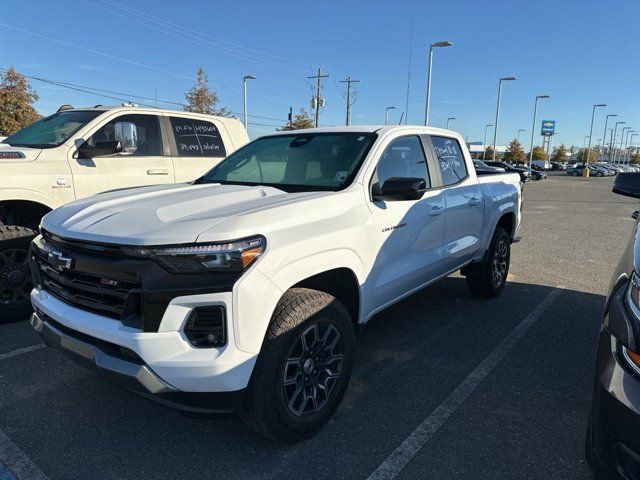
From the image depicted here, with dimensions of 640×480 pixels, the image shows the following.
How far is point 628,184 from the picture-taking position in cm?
360

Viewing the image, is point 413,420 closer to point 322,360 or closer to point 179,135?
point 322,360

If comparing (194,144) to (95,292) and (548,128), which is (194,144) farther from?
(548,128)

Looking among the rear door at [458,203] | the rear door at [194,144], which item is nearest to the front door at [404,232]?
the rear door at [458,203]

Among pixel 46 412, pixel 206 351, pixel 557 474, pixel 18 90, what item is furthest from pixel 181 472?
pixel 18 90

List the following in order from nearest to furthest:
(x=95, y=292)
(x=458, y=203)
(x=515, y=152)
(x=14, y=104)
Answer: (x=95, y=292) → (x=458, y=203) → (x=14, y=104) → (x=515, y=152)

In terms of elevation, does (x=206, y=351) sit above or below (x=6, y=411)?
above

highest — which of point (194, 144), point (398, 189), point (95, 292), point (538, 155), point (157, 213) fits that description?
point (194, 144)

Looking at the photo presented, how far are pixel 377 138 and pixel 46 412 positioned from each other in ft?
9.47

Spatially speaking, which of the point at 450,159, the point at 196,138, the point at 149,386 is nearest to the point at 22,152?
the point at 196,138

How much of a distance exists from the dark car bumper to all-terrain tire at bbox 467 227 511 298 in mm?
3264

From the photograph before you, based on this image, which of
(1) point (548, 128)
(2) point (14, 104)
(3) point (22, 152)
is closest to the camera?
(3) point (22, 152)

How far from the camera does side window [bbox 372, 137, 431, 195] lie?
346 cm

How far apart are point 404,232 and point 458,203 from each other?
3.59ft

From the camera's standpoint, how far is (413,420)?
2990mm
